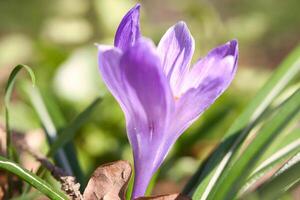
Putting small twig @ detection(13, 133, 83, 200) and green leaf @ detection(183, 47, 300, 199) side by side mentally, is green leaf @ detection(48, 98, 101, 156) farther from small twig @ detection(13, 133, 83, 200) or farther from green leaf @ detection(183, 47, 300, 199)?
green leaf @ detection(183, 47, 300, 199)

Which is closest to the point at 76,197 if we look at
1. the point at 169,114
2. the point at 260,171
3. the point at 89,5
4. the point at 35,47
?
the point at 169,114

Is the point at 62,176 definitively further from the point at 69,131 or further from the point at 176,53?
the point at 176,53

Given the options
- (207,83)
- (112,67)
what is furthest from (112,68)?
(207,83)

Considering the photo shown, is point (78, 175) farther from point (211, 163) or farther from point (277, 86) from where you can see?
point (277, 86)

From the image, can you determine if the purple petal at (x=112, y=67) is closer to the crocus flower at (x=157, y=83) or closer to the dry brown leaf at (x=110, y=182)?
the crocus flower at (x=157, y=83)

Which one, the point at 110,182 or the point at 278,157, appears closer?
the point at 110,182

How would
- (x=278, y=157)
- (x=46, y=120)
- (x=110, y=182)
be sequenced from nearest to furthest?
(x=110, y=182), (x=278, y=157), (x=46, y=120)
